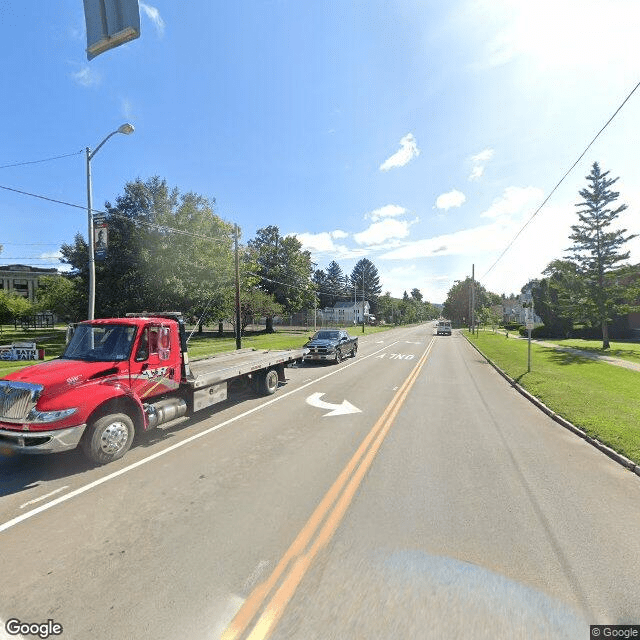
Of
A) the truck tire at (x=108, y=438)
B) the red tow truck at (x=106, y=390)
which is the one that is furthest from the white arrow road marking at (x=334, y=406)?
the truck tire at (x=108, y=438)

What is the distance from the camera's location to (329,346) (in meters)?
19.0

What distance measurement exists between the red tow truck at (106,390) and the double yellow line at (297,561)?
3772 millimetres

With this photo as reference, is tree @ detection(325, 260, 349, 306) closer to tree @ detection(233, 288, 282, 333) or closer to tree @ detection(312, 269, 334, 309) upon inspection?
tree @ detection(312, 269, 334, 309)

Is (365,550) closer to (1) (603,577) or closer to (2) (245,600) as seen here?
(2) (245,600)

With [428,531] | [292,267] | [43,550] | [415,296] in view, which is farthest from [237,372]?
[415,296]

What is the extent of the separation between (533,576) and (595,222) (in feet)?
113

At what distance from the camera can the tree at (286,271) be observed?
187 ft

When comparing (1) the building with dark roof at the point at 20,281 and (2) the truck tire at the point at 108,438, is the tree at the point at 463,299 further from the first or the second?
(1) the building with dark roof at the point at 20,281

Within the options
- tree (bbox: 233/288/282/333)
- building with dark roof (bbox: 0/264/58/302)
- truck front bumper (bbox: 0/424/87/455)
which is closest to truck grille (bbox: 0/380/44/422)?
truck front bumper (bbox: 0/424/87/455)

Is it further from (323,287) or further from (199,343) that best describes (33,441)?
(323,287)

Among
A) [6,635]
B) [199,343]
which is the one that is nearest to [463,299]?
[199,343]

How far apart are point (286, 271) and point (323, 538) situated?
55541mm

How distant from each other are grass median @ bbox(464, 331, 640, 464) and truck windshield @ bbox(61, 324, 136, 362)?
9.27 metres

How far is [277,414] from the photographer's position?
29.4ft
